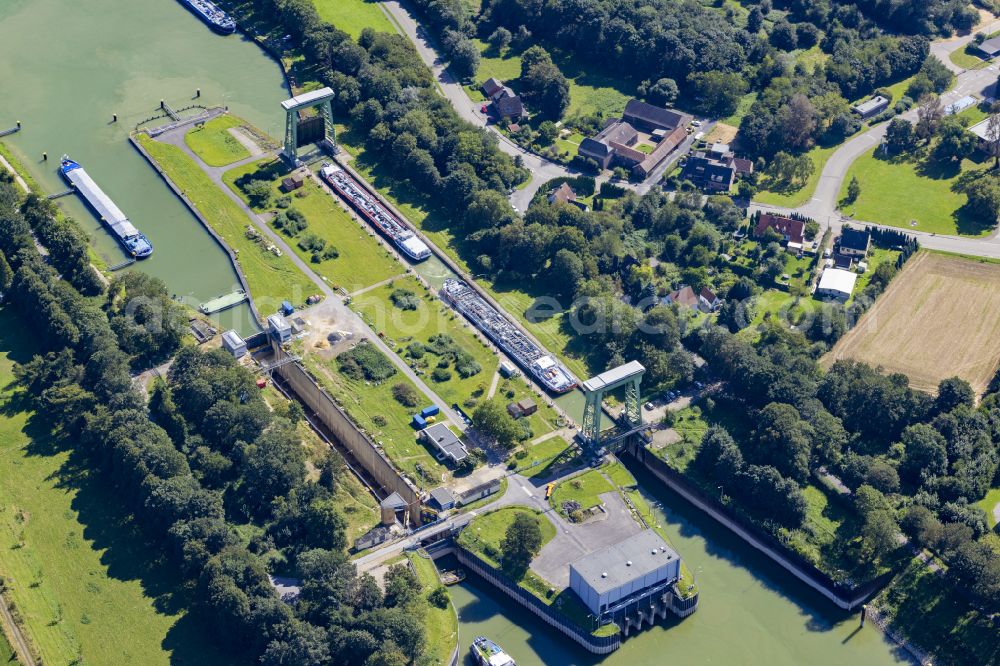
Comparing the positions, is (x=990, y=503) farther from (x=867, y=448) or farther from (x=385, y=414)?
(x=385, y=414)

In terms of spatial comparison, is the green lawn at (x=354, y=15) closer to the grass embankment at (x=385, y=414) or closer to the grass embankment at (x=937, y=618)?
the grass embankment at (x=385, y=414)

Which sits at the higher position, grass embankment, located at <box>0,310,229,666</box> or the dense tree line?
the dense tree line

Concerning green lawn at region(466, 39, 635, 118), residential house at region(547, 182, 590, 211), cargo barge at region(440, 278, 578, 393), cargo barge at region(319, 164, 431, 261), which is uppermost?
green lawn at region(466, 39, 635, 118)

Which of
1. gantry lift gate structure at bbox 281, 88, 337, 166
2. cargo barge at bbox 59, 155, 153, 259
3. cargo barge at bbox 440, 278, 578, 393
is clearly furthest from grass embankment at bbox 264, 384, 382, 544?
gantry lift gate structure at bbox 281, 88, 337, 166

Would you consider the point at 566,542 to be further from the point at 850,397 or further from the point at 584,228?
the point at 584,228

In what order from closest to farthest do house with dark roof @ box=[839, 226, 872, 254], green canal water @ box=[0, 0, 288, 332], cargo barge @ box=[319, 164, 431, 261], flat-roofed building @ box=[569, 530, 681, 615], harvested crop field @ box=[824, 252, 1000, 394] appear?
1. flat-roofed building @ box=[569, 530, 681, 615]
2. harvested crop field @ box=[824, 252, 1000, 394]
3. house with dark roof @ box=[839, 226, 872, 254]
4. cargo barge @ box=[319, 164, 431, 261]
5. green canal water @ box=[0, 0, 288, 332]

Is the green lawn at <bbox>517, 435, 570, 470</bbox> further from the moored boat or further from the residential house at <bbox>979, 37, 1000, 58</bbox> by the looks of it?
the residential house at <bbox>979, 37, 1000, 58</bbox>

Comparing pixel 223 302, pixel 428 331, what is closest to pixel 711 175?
pixel 428 331
